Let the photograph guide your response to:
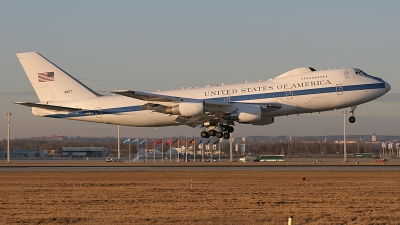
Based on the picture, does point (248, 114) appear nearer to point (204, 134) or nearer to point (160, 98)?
point (204, 134)

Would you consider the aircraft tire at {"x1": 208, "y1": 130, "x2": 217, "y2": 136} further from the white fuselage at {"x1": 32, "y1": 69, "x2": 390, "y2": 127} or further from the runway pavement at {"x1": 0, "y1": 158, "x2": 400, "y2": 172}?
the white fuselage at {"x1": 32, "y1": 69, "x2": 390, "y2": 127}

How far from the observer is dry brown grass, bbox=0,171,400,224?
76.9 feet

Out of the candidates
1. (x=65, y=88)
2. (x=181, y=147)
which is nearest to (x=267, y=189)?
(x=65, y=88)

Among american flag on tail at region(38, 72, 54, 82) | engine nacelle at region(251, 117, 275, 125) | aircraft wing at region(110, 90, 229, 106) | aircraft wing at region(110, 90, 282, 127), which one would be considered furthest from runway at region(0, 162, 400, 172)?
american flag on tail at region(38, 72, 54, 82)

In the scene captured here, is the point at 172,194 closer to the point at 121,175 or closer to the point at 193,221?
the point at 193,221

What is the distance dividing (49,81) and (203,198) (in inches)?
1381

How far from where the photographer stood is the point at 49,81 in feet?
202

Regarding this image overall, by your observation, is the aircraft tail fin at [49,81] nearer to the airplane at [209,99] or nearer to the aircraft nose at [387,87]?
the airplane at [209,99]

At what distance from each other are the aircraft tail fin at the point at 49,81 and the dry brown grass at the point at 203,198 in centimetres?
1528

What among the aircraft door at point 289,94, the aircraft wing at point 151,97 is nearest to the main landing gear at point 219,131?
the aircraft wing at point 151,97

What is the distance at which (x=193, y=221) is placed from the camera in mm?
22500

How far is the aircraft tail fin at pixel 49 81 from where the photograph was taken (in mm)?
61031

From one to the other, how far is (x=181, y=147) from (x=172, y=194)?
4453 inches

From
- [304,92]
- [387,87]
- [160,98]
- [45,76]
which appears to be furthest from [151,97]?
[387,87]
